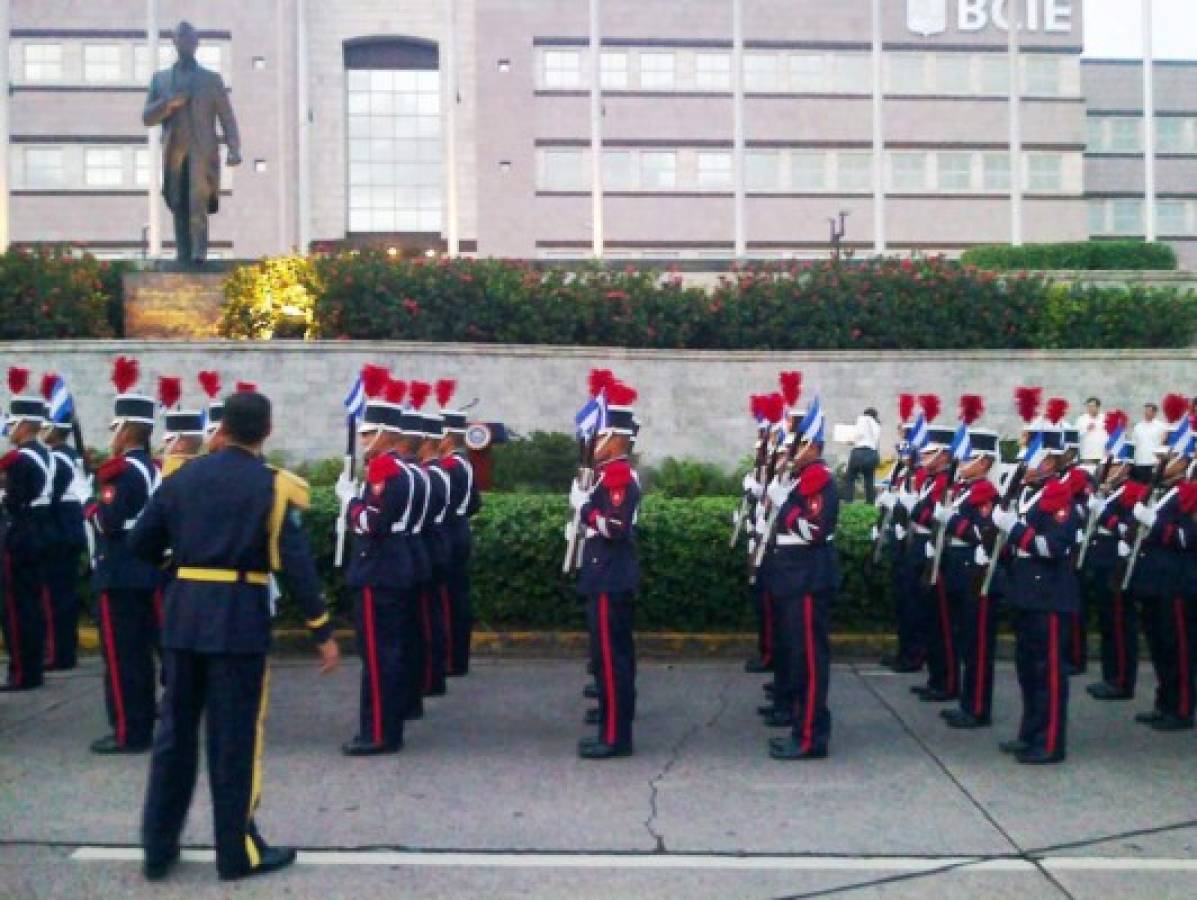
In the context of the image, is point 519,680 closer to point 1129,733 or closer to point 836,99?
point 1129,733

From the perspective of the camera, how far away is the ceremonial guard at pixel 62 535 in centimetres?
964

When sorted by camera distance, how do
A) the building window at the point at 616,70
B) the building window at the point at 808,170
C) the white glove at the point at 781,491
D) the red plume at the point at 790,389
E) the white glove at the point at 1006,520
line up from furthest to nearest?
the building window at the point at 808,170, the building window at the point at 616,70, the red plume at the point at 790,389, the white glove at the point at 781,491, the white glove at the point at 1006,520

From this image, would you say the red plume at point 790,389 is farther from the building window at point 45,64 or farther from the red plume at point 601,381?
the building window at point 45,64

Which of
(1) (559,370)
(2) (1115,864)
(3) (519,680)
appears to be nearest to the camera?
(2) (1115,864)

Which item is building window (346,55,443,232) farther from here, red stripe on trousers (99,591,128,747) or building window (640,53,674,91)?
red stripe on trousers (99,591,128,747)

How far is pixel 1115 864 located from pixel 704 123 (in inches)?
→ 1385

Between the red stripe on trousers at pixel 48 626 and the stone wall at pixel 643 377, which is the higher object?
the stone wall at pixel 643 377

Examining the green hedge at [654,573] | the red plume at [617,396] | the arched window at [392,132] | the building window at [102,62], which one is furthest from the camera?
the arched window at [392,132]

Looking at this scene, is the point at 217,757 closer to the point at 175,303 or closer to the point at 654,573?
the point at 654,573

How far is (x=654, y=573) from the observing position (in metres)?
11.0

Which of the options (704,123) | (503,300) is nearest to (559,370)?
(503,300)

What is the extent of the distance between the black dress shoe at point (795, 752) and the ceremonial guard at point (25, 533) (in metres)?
5.39

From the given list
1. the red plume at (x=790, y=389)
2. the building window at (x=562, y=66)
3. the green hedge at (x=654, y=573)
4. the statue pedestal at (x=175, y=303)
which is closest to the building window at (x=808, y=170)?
the building window at (x=562, y=66)

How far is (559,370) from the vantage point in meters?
17.8
